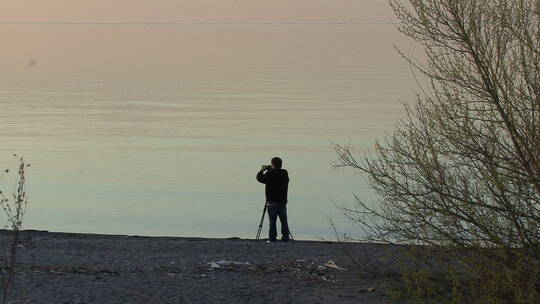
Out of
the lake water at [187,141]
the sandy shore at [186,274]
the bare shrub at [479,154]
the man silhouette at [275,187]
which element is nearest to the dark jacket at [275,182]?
the man silhouette at [275,187]

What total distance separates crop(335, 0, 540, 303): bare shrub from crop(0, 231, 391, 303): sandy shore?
5.18ft

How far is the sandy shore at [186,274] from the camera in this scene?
12.1m

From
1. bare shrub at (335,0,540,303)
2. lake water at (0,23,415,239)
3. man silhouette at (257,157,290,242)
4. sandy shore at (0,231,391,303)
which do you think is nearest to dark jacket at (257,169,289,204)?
man silhouette at (257,157,290,242)

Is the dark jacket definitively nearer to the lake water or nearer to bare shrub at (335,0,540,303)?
the lake water

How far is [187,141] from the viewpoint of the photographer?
36.8m

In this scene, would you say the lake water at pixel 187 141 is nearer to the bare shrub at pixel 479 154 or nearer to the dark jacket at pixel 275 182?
the dark jacket at pixel 275 182

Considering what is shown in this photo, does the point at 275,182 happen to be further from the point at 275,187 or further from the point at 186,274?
the point at 186,274

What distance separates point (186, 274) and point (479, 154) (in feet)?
14.2

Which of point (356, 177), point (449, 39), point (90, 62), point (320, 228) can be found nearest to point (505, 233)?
point (449, 39)

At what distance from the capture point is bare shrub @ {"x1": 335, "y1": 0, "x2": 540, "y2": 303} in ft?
33.6

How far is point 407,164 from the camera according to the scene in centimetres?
1084

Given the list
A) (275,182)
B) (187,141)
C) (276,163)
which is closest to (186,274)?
(275,182)

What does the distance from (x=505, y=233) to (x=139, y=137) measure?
28.8m

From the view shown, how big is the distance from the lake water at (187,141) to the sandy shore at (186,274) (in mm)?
4787
